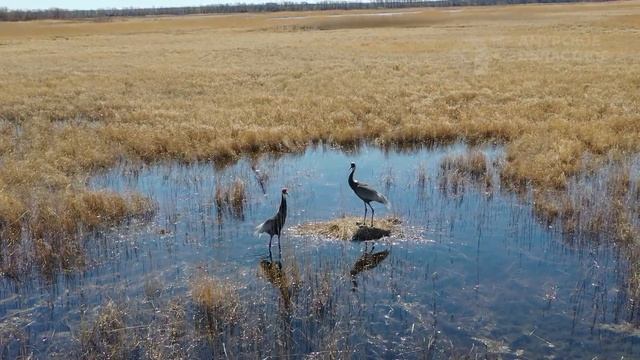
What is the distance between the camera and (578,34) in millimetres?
55031

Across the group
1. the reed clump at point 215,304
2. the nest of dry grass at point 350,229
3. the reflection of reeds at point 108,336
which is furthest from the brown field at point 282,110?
the nest of dry grass at point 350,229

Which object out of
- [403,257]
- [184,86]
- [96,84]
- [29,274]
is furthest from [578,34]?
[29,274]

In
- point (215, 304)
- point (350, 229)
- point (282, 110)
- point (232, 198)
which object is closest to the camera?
point (215, 304)

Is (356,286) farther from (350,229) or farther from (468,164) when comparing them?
(468,164)

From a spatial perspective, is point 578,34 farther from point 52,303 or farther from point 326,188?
point 52,303

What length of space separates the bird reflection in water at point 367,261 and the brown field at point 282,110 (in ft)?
17.2

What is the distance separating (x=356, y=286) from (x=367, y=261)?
1035 mm

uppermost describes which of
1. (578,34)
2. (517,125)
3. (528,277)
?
(578,34)

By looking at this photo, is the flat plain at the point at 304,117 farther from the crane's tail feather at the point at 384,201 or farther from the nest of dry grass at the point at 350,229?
the nest of dry grass at the point at 350,229

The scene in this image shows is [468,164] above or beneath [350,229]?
above

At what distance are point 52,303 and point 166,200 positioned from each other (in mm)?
5370

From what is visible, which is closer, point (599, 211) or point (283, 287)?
point (283, 287)

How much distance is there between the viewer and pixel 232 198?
14.5 m

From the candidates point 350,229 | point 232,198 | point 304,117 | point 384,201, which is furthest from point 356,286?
point 304,117
